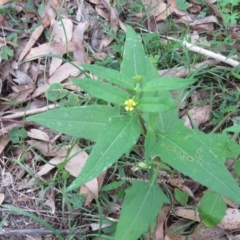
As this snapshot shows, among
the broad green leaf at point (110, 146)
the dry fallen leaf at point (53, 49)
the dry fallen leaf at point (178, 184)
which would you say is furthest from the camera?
the dry fallen leaf at point (53, 49)

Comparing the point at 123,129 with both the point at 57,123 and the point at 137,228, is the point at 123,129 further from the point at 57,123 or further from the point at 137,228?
the point at 137,228

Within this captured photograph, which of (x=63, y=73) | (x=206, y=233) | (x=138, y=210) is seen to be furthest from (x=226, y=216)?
(x=63, y=73)

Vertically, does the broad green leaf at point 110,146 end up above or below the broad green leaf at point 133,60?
below

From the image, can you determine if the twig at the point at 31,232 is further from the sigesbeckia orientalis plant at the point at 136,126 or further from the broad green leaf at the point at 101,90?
the broad green leaf at the point at 101,90

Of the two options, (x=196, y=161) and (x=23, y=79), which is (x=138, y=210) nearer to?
(x=196, y=161)

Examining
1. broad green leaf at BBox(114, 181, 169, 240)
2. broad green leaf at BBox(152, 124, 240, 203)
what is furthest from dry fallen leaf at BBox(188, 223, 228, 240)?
broad green leaf at BBox(152, 124, 240, 203)

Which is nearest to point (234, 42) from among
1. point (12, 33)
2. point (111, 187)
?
point (111, 187)

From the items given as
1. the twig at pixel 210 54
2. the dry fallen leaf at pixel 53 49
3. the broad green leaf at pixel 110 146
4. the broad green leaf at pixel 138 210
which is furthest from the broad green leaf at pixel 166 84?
the dry fallen leaf at pixel 53 49

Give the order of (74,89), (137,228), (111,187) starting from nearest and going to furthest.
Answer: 1. (137,228)
2. (111,187)
3. (74,89)
